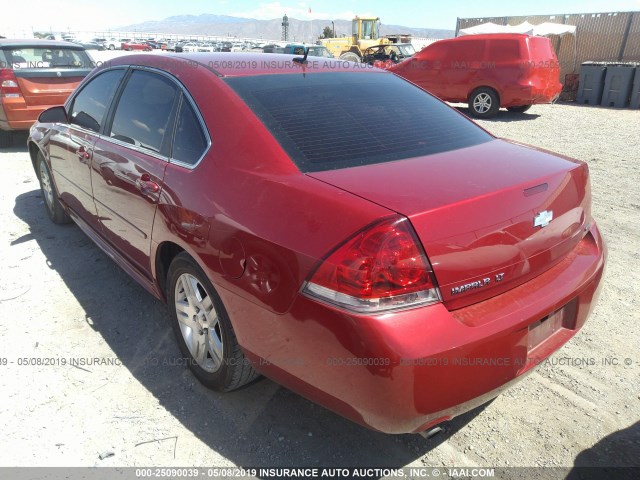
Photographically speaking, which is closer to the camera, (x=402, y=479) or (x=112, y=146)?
(x=402, y=479)

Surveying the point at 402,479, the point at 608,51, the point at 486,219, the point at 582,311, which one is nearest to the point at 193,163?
the point at 486,219

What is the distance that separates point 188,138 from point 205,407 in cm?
140

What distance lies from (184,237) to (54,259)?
98.1 inches

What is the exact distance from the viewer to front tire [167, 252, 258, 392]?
234 centimetres

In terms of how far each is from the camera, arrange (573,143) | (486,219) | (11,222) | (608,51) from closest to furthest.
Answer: (486,219), (11,222), (573,143), (608,51)

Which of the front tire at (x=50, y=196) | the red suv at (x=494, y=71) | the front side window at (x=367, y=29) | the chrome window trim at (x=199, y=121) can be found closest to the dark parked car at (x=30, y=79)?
the front tire at (x=50, y=196)

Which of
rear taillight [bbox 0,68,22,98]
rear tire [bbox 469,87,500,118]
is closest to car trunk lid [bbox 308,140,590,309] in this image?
rear taillight [bbox 0,68,22,98]

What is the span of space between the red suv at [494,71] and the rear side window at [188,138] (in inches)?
425

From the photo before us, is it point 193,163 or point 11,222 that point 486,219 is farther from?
point 11,222

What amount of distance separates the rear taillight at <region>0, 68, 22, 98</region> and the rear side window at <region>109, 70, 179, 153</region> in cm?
572

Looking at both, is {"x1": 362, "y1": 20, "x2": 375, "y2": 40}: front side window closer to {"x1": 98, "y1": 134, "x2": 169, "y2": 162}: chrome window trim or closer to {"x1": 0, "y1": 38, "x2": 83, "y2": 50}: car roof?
{"x1": 0, "y1": 38, "x2": 83, "y2": 50}: car roof

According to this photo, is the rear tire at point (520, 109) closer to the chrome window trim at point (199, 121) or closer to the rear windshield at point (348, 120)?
the rear windshield at point (348, 120)

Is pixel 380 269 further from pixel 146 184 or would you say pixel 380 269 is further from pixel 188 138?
pixel 146 184

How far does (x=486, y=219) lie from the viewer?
1.84m
